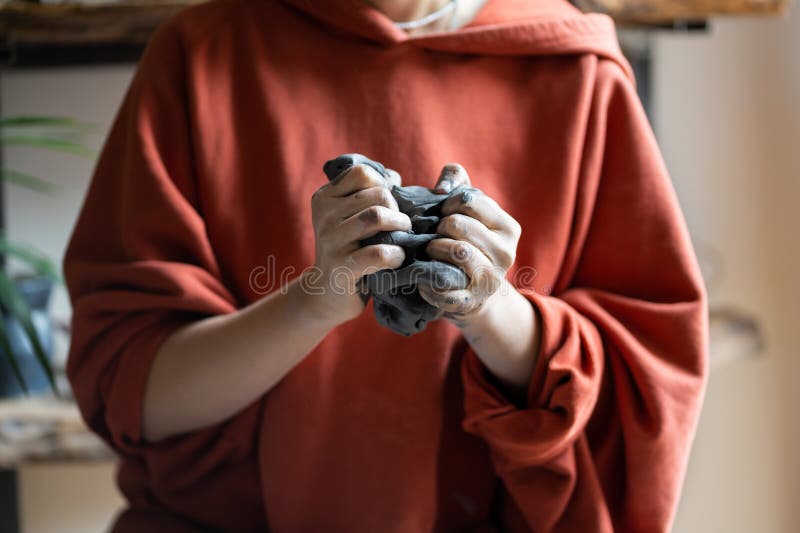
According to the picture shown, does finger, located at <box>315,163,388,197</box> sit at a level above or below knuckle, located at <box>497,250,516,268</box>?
above

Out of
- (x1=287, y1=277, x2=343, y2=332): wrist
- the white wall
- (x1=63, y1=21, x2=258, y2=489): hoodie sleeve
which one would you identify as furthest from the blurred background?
(x1=287, y1=277, x2=343, y2=332): wrist

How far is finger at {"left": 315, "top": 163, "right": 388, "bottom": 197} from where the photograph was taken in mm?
416

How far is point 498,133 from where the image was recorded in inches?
20.7

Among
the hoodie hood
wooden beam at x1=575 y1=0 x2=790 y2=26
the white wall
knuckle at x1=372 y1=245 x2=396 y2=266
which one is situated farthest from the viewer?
the white wall

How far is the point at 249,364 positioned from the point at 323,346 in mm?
51

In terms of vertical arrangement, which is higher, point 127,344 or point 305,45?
point 305,45

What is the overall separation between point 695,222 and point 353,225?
76 centimetres

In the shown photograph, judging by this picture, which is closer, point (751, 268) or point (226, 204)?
point (226, 204)

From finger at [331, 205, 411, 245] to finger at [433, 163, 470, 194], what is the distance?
35 millimetres

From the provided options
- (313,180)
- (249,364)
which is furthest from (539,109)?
(249,364)

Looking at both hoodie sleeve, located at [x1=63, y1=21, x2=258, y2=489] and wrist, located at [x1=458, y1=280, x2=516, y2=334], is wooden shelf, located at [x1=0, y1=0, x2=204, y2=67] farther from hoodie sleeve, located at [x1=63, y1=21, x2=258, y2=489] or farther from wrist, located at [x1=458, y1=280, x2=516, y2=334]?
wrist, located at [x1=458, y1=280, x2=516, y2=334]

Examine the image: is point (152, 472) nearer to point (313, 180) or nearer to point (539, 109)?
point (313, 180)

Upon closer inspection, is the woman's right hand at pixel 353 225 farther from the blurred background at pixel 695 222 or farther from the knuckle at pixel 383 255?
the blurred background at pixel 695 222

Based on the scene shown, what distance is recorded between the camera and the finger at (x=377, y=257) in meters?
0.41
